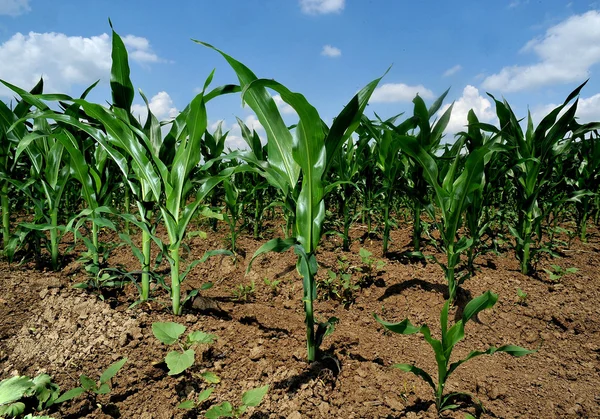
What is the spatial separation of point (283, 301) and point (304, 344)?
2.32 feet

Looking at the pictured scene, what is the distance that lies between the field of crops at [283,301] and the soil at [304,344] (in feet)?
0.03

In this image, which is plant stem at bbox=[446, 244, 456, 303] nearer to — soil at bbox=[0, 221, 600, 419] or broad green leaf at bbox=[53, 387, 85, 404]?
soil at bbox=[0, 221, 600, 419]

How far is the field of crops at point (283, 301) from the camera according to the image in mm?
1436

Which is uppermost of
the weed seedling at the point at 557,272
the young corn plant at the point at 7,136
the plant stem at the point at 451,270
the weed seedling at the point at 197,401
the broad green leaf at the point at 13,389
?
the young corn plant at the point at 7,136

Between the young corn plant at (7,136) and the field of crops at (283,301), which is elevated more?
the young corn plant at (7,136)

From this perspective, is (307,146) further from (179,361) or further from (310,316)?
(179,361)

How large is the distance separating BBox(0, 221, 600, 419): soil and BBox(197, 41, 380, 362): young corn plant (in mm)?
264

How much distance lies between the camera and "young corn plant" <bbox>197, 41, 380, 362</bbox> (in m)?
1.39

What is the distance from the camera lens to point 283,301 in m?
2.48

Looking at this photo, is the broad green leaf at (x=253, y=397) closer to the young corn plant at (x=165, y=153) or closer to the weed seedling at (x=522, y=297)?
the young corn plant at (x=165, y=153)

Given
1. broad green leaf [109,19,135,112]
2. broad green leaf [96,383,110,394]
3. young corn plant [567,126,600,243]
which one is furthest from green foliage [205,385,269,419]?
young corn plant [567,126,600,243]

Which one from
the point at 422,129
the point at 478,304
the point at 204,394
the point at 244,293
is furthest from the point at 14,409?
the point at 422,129

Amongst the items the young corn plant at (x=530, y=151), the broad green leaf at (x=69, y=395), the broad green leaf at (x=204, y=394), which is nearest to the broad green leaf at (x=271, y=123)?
the broad green leaf at (x=204, y=394)

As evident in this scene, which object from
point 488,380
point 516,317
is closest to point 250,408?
point 488,380
